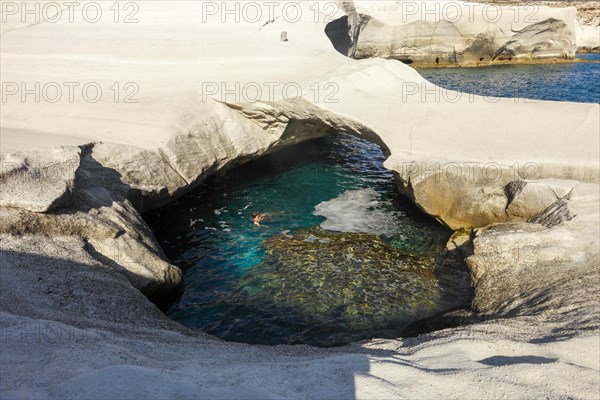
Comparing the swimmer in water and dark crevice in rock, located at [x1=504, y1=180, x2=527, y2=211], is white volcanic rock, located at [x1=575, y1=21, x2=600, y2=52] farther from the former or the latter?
the swimmer in water

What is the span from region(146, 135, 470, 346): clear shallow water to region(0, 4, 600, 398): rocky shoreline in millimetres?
983

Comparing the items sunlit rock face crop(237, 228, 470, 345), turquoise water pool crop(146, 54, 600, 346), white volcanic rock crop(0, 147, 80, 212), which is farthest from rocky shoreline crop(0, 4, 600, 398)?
sunlit rock face crop(237, 228, 470, 345)

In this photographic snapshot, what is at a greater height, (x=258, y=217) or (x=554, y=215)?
(x=554, y=215)

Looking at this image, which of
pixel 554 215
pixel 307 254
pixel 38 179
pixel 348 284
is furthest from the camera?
pixel 307 254

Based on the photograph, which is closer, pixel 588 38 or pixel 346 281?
pixel 346 281

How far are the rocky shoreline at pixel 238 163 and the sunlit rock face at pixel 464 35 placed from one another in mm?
23386

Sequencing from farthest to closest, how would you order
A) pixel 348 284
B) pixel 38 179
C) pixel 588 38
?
pixel 588 38, pixel 348 284, pixel 38 179

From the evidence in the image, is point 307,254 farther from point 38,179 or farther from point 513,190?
point 38,179

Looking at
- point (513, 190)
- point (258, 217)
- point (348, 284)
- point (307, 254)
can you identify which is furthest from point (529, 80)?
point (348, 284)

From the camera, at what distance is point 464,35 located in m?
40.5

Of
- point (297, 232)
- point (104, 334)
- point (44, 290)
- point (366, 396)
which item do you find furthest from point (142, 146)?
point (366, 396)

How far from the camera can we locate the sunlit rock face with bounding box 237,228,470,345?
10405 millimetres

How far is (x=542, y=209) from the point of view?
11.6 metres

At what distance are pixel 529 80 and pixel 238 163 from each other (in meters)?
24.8
